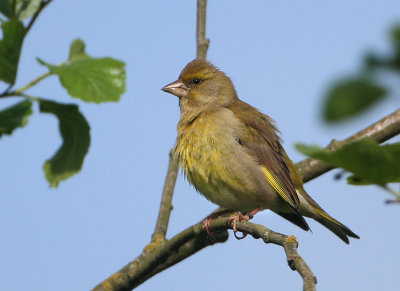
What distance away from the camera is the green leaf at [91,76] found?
1.68m

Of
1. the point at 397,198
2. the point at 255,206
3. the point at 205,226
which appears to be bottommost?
the point at 397,198

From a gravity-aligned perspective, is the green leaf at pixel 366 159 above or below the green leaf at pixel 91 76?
below

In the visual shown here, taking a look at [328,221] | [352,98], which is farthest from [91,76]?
[328,221]

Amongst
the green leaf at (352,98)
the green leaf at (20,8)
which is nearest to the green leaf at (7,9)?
the green leaf at (20,8)

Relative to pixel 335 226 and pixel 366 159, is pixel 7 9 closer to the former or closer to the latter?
pixel 366 159

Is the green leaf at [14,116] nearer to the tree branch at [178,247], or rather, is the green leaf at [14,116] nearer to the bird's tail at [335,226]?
the tree branch at [178,247]

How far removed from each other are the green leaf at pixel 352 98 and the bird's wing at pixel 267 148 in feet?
16.0

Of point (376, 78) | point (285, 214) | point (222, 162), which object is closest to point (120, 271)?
point (222, 162)

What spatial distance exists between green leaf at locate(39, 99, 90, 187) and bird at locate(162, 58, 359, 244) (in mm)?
2938

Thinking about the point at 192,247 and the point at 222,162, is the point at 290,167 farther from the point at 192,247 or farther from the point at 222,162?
the point at 192,247

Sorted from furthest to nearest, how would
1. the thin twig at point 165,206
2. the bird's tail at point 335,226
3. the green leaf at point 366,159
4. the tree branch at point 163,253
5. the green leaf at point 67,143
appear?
the bird's tail at point 335,226 → the thin twig at point 165,206 → the tree branch at point 163,253 → the green leaf at point 67,143 → the green leaf at point 366,159

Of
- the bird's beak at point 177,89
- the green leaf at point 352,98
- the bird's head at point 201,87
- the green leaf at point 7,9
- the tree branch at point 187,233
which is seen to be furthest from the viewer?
the bird's beak at point 177,89

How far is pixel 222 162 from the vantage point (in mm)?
5340

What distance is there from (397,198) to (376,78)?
0.71 metres
